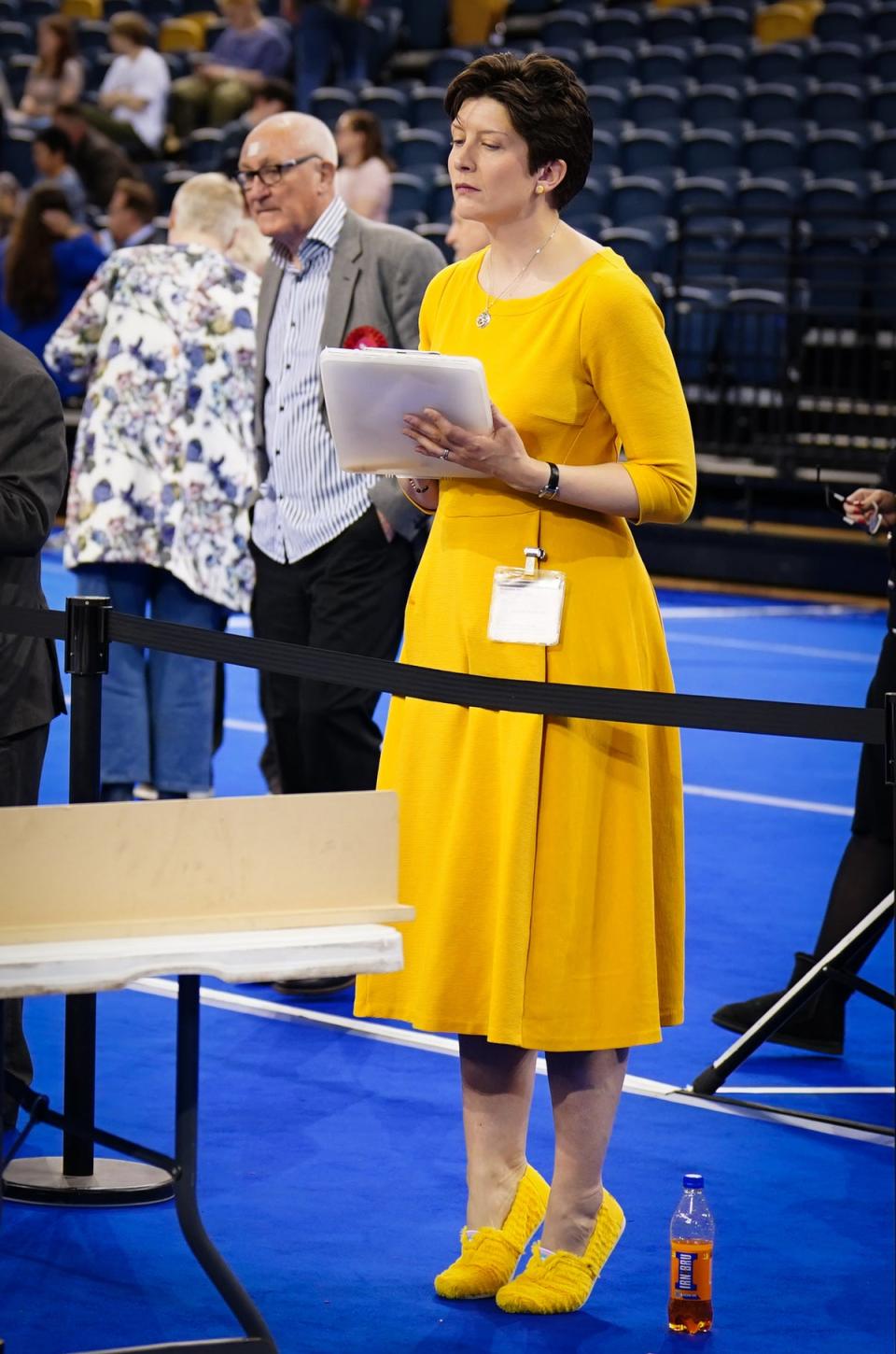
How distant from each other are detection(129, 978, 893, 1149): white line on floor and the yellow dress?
44.0 inches

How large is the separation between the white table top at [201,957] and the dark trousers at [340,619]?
7.11 ft

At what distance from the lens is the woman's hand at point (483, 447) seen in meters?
2.92

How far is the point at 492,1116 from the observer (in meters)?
3.26

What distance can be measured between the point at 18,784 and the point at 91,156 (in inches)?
489

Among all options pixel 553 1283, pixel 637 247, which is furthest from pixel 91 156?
pixel 553 1283

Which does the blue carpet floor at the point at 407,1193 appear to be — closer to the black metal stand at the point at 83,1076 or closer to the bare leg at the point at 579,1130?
the black metal stand at the point at 83,1076

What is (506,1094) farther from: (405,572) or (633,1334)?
(405,572)

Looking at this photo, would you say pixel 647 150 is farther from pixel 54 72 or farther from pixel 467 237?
pixel 467 237

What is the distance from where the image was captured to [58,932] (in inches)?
105

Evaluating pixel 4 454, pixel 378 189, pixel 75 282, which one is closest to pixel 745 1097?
pixel 4 454

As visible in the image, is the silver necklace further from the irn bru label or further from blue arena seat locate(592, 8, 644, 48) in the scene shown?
blue arena seat locate(592, 8, 644, 48)

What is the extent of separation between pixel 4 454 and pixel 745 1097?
2.07 metres

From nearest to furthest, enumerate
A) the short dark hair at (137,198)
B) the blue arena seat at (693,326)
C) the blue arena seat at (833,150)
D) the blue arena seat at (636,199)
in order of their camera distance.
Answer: the short dark hair at (137,198), the blue arena seat at (693,326), the blue arena seat at (833,150), the blue arena seat at (636,199)

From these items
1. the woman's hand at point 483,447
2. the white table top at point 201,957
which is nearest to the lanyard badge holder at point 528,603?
the woman's hand at point 483,447
